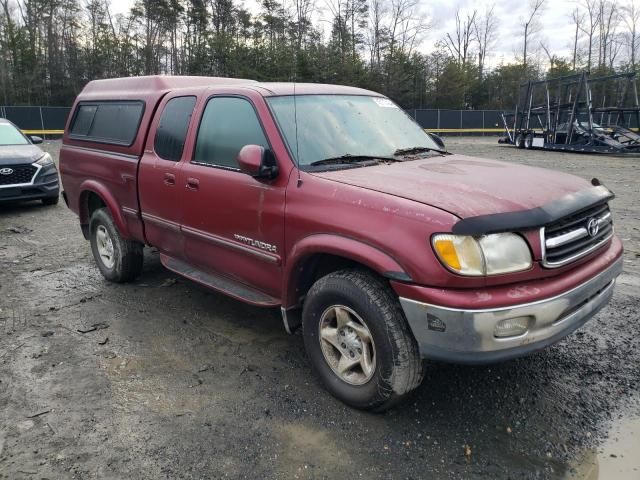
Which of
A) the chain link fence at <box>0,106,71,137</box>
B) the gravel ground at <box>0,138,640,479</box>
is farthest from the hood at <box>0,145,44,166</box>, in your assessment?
the chain link fence at <box>0,106,71,137</box>

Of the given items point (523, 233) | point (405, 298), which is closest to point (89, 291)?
point (405, 298)

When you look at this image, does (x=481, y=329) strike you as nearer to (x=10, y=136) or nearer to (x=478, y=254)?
(x=478, y=254)

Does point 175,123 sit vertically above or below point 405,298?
above

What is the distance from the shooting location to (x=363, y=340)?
2979mm

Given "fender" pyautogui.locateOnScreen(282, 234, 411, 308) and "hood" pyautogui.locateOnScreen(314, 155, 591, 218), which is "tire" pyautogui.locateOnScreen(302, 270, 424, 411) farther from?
"hood" pyautogui.locateOnScreen(314, 155, 591, 218)

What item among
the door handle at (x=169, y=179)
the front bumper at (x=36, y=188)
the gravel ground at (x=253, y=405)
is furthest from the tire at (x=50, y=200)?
the door handle at (x=169, y=179)

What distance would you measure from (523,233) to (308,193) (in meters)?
1.23

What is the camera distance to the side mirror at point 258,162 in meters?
3.20

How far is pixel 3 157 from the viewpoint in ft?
→ 29.4

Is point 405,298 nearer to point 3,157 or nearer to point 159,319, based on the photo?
point 159,319

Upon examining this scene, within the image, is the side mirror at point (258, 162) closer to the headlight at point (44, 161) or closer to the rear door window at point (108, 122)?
the rear door window at point (108, 122)

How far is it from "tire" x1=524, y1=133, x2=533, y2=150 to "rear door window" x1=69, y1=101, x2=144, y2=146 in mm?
21564

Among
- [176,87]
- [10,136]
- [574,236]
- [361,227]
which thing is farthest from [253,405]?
[10,136]

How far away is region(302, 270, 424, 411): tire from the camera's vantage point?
277cm
